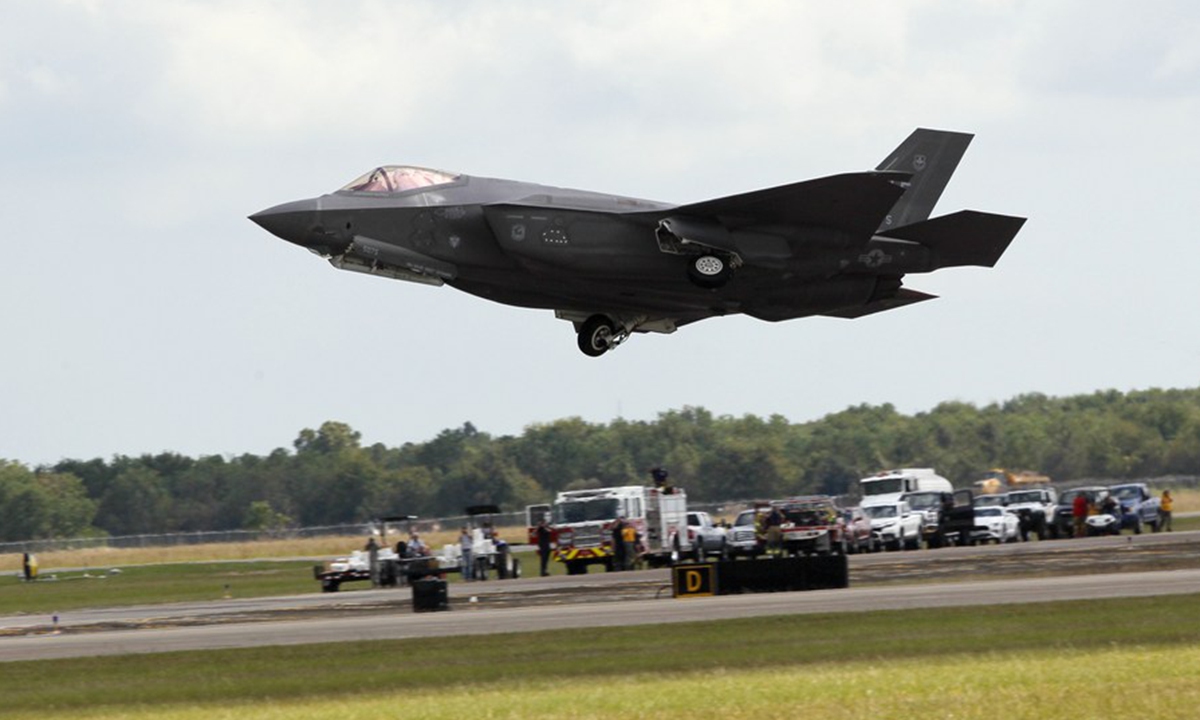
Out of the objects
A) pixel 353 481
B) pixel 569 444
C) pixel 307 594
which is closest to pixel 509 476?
pixel 569 444

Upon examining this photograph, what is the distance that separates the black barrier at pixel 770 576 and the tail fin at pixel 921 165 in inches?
288

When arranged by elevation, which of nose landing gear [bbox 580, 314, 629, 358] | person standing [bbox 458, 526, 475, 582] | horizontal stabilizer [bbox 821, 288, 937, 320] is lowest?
person standing [bbox 458, 526, 475, 582]

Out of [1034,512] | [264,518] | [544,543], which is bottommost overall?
[544,543]

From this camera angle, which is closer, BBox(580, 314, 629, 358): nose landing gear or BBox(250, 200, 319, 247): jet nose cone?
BBox(250, 200, 319, 247): jet nose cone

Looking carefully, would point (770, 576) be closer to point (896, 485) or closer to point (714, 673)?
point (714, 673)

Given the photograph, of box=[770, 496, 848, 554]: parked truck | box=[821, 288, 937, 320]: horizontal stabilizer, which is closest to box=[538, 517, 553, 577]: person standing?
box=[770, 496, 848, 554]: parked truck

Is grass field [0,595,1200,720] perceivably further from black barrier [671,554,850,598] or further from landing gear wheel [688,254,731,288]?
black barrier [671,554,850,598]

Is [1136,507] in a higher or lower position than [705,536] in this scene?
higher

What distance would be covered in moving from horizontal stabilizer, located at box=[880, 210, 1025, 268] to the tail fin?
312cm

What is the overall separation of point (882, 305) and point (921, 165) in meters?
3.93

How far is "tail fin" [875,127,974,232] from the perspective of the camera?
112 ft

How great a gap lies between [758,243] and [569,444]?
109720 millimetres

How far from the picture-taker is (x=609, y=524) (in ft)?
169

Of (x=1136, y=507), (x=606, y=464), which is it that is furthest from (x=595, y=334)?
(x=606, y=464)
